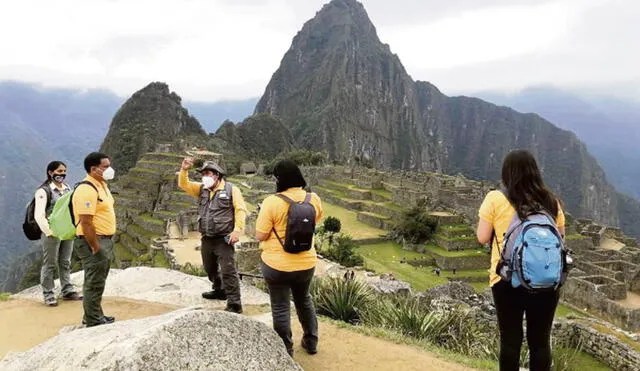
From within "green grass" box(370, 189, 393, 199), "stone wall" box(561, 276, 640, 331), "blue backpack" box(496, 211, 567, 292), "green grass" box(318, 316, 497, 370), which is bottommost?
"stone wall" box(561, 276, 640, 331)

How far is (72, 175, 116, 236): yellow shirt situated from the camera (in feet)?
16.0

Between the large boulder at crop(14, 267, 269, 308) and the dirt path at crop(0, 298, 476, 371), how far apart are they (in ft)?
1.14

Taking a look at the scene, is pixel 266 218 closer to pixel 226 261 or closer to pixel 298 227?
pixel 298 227

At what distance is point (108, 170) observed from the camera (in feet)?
16.9

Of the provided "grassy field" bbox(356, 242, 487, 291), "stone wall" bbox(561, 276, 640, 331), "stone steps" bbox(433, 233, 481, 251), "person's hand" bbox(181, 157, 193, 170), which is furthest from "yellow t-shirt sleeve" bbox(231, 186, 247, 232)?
"stone steps" bbox(433, 233, 481, 251)

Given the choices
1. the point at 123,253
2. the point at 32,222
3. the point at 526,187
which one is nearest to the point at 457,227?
the point at 123,253

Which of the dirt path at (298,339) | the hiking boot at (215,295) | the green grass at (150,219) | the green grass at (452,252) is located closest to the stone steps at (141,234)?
the green grass at (150,219)

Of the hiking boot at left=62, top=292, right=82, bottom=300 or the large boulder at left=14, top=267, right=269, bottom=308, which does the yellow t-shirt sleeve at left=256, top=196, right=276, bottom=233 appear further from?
the hiking boot at left=62, top=292, right=82, bottom=300

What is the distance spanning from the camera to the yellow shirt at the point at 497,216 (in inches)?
143

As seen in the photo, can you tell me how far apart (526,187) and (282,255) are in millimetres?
1806

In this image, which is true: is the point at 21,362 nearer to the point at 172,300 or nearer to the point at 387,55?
the point at 172,300

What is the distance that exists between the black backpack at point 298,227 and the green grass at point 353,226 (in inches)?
830

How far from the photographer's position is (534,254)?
3387 mm

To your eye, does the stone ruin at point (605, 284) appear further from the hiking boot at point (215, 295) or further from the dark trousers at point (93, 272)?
the dark trousers at point (93, 272)
